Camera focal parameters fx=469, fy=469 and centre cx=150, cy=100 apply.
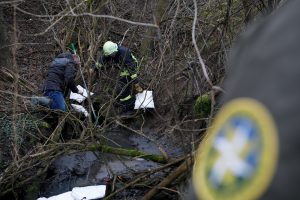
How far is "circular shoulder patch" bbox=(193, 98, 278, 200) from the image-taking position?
565mm

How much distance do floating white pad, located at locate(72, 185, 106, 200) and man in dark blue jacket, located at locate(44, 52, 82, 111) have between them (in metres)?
1.59

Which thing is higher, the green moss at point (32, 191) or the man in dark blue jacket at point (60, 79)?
the man in dark blue jacket at point (60, 79)

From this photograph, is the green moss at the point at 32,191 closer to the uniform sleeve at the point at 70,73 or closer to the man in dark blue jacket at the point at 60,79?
the man in dark blue jacket at the point at 60,79

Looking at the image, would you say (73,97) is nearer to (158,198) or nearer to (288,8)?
(158,198)

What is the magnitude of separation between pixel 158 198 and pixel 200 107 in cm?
140

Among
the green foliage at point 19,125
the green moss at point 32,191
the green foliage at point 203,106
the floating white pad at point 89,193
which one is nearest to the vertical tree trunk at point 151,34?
the green foliage at point 203,106

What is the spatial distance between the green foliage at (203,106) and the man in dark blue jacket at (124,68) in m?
1.34

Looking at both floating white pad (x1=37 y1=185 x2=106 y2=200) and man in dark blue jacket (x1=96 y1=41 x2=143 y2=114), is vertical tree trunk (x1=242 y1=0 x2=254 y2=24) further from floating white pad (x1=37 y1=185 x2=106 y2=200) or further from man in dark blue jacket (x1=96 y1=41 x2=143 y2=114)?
floating white pad (x1=37 y1=185 x2=106 y2=200)

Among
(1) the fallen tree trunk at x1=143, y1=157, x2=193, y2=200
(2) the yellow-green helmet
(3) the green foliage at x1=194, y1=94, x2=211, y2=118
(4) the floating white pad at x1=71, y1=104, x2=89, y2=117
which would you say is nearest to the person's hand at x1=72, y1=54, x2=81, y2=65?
(2) the yellow-green helmet

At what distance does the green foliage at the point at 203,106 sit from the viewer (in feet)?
16.6

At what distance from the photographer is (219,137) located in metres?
0.65

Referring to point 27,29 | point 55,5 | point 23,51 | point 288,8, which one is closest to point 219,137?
point 288,8

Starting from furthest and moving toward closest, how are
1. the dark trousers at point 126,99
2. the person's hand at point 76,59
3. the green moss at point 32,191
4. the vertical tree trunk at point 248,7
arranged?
the dark trousers at point 126,99, the person's hand at point 76,59, the green moss at point 32,191, the vertical tree trunk at point 248,7

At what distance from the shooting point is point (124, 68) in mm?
6766
